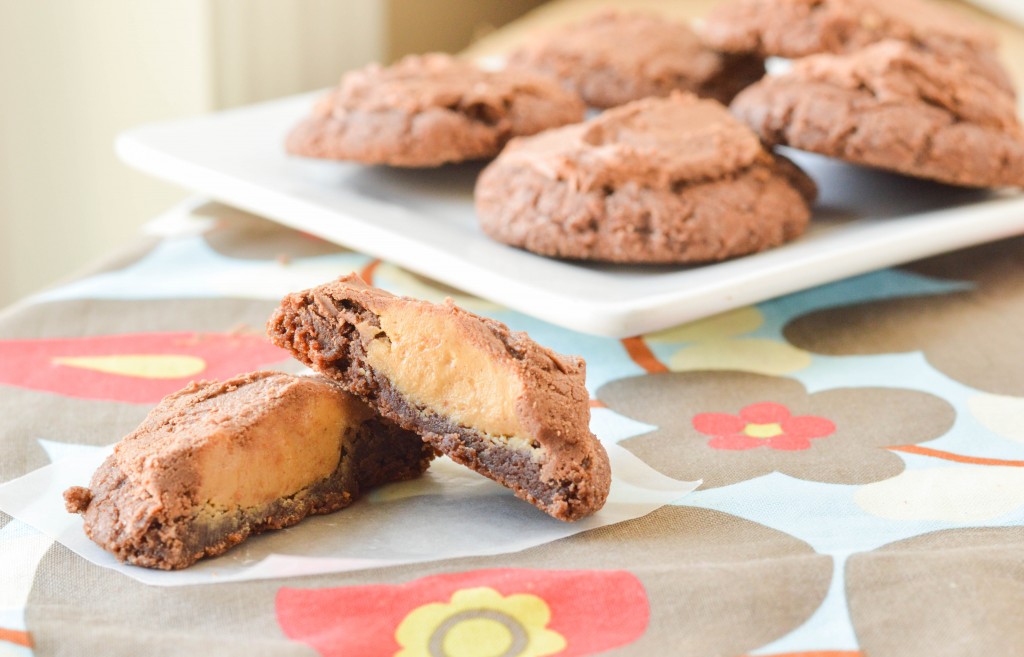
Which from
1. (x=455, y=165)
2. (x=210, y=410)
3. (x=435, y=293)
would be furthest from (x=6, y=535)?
(x=455, y=165)

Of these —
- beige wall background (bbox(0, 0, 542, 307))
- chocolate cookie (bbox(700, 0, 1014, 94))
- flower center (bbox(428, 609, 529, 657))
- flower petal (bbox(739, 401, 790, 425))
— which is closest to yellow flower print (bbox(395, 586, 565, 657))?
flower center (bbox(428, 609, 529, 657))

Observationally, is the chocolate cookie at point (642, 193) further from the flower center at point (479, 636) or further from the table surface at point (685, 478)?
the flower center at point (479, 636)

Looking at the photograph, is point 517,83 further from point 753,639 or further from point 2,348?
point 753,639

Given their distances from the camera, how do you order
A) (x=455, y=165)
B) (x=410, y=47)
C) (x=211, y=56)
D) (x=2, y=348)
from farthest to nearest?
(x=410, y=47)
(x=211, y=56)
(x=455, y=165)
(x=2, y=348)

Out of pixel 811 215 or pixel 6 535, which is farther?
pixel 811 215

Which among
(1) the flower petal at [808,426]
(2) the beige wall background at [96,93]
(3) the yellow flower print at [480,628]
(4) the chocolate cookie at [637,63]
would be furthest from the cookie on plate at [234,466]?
(2) the beige wall background at [96,93]

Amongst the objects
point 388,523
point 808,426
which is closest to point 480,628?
point 388,523
